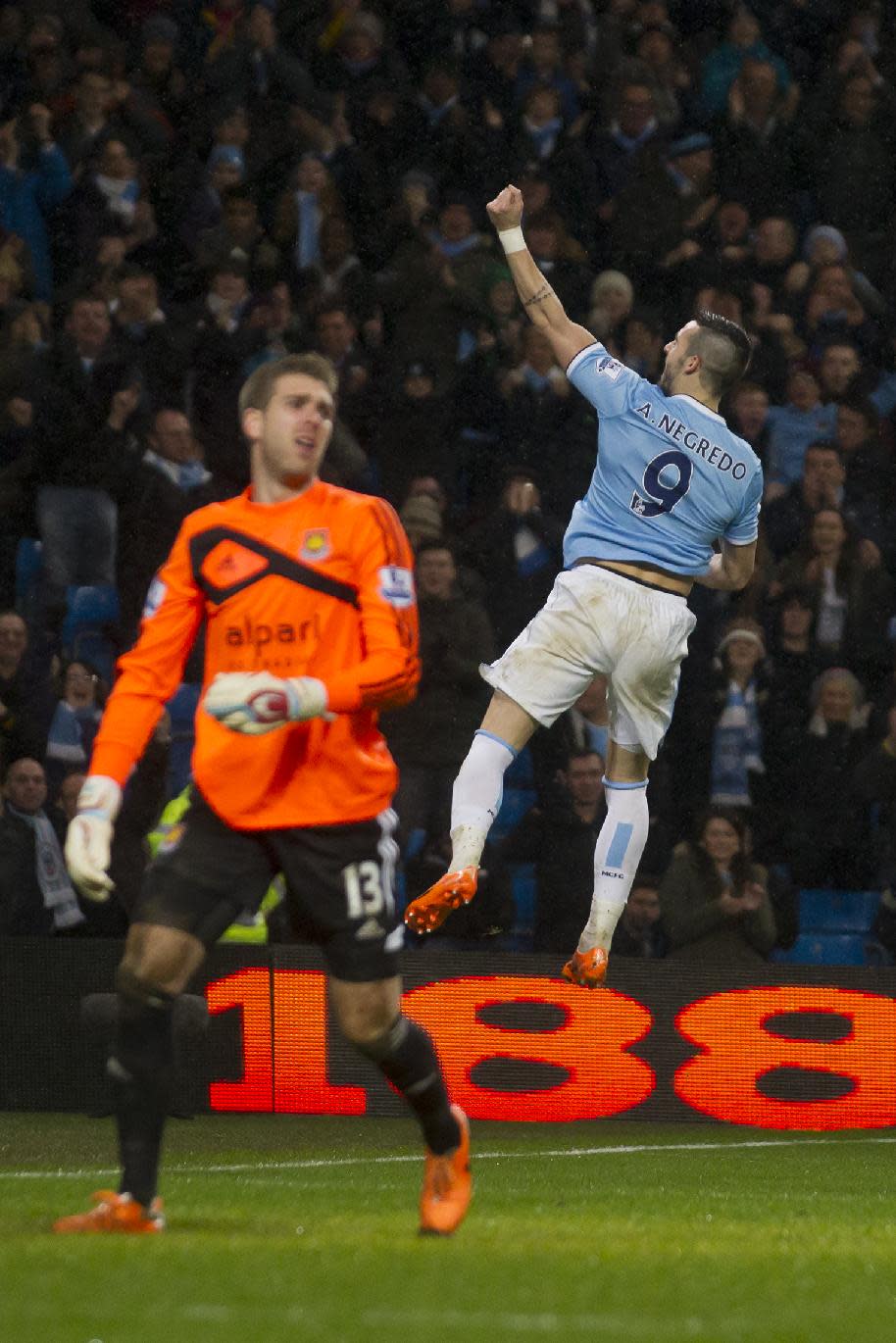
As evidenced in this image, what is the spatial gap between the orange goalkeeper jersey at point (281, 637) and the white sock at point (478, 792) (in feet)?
9.18

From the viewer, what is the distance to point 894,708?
1395 cm

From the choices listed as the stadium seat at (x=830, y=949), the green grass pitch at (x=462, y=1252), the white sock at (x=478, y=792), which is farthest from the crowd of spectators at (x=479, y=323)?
the white sock at (x=478, y=792)

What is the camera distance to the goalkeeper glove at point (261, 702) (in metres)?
5.77

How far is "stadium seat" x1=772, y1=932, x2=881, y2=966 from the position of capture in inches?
552

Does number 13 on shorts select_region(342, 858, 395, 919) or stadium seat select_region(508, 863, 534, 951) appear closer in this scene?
number 13 on shorts select_region(342, 858, 395, 919)

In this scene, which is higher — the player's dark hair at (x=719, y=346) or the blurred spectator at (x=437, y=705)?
the player's dark hair at (x=719, y=346)

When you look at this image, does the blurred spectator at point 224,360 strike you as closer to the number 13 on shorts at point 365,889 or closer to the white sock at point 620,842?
the white sock at point 620,842

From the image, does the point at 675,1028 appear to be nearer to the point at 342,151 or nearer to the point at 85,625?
the point at 85,625

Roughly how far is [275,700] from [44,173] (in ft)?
34.2

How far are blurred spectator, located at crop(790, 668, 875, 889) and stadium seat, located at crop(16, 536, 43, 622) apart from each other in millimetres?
4644

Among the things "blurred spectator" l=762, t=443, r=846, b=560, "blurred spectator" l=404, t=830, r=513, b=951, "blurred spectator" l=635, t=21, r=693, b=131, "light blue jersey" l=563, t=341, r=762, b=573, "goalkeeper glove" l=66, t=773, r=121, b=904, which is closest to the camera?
"goalkeeper glove" l=66, t=773, r=121, b=904

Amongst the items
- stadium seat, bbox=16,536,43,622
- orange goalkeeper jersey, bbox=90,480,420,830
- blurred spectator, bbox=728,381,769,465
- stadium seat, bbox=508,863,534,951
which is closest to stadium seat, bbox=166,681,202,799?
stadium seat, bbox=16,536,43,622

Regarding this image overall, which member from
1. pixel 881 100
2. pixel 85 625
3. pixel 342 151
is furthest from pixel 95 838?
pixel 881 100

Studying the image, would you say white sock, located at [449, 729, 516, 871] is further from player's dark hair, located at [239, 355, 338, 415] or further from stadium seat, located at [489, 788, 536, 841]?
stadium seat, located at [489, 788, 536, 841]
